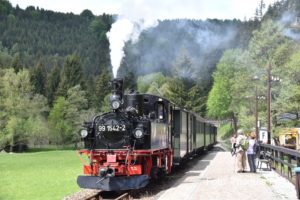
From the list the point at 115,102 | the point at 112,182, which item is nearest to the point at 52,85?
the point at 115,102

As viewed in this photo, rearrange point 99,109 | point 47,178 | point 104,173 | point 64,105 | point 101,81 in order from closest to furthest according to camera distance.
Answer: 1. point 104,173
2. point 47,178
3. point 64,105
4. point 99,109
5. point 101,81

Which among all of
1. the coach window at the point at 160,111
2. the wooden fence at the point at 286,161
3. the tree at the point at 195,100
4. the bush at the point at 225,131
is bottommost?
the wooden fence at the point at 286,161

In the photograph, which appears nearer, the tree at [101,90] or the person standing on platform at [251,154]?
the person standing on platform at [251,154]

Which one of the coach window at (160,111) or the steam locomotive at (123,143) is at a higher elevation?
the coach window at (160,111)

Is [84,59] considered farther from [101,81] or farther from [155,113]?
[155,113]

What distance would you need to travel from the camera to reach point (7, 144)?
63.5 m

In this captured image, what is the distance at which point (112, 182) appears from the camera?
46.1 feet

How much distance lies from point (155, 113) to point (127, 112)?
5.52 feet

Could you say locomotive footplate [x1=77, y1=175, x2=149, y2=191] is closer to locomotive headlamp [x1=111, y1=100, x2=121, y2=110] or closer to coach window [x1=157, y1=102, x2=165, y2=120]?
locomotive headlamp [x1=111, y1=100, x2=121, y2=110]

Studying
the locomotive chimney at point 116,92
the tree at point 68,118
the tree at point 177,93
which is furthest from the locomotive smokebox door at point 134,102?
the tree at point 177,93

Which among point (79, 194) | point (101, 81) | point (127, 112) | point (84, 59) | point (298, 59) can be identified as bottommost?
point (79, 194)

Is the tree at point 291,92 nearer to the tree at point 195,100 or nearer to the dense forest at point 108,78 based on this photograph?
the dense forest at point 108,78

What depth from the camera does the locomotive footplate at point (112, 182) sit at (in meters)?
14.0

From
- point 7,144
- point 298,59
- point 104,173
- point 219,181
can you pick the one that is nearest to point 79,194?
point 104,173
